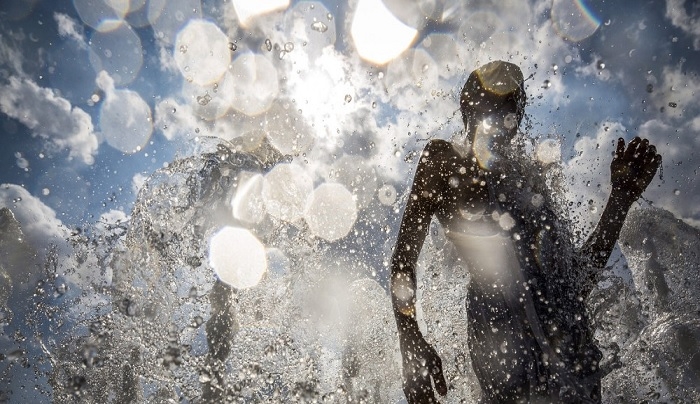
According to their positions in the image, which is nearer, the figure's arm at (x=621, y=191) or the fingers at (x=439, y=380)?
the fingers at (x=439, y=380)

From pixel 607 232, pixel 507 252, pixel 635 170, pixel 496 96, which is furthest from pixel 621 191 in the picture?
pixel 507 252

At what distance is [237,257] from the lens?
5680mm

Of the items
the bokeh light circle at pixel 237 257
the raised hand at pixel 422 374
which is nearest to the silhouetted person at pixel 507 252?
the raised hand at pixel 422 374

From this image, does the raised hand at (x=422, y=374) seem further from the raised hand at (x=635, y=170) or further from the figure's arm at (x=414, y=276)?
the raised hand at (x=635, y=170)

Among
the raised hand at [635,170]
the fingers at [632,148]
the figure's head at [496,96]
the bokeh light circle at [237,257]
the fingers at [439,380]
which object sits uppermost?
the bokeh light circle at [237,257]

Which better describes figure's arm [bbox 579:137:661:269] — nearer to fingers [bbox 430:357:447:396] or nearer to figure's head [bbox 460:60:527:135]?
figure's head [bbox 460:60:527:135]

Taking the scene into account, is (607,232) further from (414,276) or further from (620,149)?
(414,276)

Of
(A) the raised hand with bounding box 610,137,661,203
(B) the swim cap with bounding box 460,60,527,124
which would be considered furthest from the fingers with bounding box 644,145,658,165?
(B) the swim cap with bounding box 460,60,527,124

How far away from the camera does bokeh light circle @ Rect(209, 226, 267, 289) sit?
5211 mm

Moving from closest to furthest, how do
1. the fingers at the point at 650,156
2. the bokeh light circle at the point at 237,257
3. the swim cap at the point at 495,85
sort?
the swim cap at the point at 495,85 → the fingers at the point at 650,156 → the bokeh light circle at the point at 237,257

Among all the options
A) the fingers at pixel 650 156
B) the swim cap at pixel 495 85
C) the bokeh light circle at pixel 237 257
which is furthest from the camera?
the bokeh light circle at pixel 237 257

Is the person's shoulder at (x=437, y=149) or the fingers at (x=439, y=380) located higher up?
the person's shoulder at (x=437, y=149)

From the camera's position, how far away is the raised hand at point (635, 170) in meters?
2.43

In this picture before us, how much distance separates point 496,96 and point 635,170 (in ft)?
3.62
